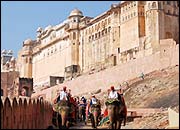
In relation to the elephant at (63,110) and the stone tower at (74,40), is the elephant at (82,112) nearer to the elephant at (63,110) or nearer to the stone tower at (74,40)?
the elephant at (63,110)

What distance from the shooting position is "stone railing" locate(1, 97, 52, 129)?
7277mm

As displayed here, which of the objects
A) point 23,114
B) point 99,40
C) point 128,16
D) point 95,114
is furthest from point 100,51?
point 23,114

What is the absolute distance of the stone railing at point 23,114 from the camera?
728cm

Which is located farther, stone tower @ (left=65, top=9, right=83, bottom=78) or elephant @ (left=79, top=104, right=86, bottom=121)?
stone tower @ (left=65, top=9, right=83, bottom=78)

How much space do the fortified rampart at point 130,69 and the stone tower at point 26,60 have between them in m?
27.3

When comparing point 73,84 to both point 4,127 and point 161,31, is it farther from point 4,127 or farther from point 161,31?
point 4,127

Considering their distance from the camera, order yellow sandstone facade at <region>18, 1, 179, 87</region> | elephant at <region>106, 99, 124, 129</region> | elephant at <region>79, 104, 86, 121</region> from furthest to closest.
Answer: yellow sandstone facade at <region>18, 1, 179, 87</region>, elephant at <region>79, 104, 86, 121</region>, elephant at <region>106, 99, 124, 129</region>

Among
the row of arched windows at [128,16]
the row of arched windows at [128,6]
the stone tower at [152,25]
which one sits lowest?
the stone tower at [152,25]

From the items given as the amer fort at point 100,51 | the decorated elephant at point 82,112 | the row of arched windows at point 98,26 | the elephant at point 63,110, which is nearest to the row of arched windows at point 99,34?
the amer fort at point 100,51

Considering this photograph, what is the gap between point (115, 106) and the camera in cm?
811

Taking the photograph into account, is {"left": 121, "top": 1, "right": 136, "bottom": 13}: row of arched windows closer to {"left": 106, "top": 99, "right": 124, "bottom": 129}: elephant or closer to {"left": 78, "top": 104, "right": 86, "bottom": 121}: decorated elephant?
{"left": 78, "top": 104, "right": 86, "bottom": 121}: decorated elephant

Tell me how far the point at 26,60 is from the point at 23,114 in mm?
52325

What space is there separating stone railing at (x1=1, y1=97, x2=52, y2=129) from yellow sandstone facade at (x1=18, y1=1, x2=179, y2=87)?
21983 mm

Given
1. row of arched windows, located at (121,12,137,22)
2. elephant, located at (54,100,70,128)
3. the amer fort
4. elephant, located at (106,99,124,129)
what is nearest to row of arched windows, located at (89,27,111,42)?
the amer fort
